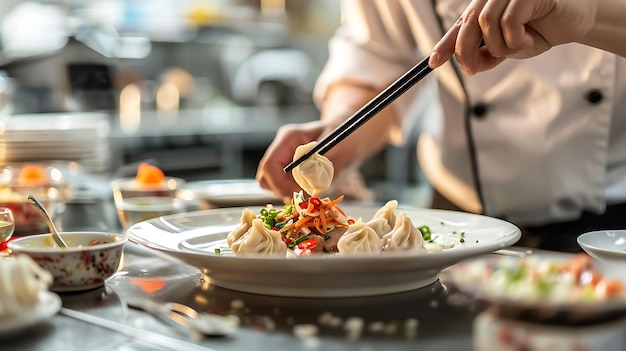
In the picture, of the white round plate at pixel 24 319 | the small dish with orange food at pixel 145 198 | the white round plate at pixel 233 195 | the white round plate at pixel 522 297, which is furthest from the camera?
the white round plate at pixel 233 195

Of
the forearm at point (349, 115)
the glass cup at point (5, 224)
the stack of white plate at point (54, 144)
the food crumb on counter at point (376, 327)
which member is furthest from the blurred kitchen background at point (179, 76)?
the food crumb on counter at point (376, 327)

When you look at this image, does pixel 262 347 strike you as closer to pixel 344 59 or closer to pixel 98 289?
pixel 98 289

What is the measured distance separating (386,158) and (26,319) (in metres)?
5.83

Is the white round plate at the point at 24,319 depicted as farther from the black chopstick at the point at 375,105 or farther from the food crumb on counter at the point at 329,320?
the black chopstick at the point at 375,105

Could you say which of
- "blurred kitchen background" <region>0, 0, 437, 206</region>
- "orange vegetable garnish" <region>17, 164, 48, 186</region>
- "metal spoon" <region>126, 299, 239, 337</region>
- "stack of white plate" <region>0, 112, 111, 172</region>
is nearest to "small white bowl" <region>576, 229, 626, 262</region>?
"metal spoon" <region>126, 299, 239, 337</region>

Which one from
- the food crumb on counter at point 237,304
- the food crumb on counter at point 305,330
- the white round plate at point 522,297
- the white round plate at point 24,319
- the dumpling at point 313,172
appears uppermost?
the dumpling at point 313,172

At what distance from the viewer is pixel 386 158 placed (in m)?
6.73

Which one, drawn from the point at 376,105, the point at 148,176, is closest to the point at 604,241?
the point at 376,105

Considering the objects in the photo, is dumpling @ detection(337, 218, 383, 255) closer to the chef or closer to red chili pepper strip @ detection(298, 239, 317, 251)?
red chili pepper strip @ detection(298, 239, 317, 251)

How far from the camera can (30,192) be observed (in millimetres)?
2049

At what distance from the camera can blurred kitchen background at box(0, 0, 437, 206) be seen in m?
4.94

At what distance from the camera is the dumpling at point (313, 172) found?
60.1 inches

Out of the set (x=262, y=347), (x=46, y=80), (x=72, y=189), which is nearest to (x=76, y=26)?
(x=46, y=80)

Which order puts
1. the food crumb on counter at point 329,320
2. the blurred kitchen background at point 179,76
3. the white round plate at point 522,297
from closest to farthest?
1. the white round plate at point 522,297
2. the food crumb on counter at point 329,320
3. the blurred kitchen background at point 179,76
